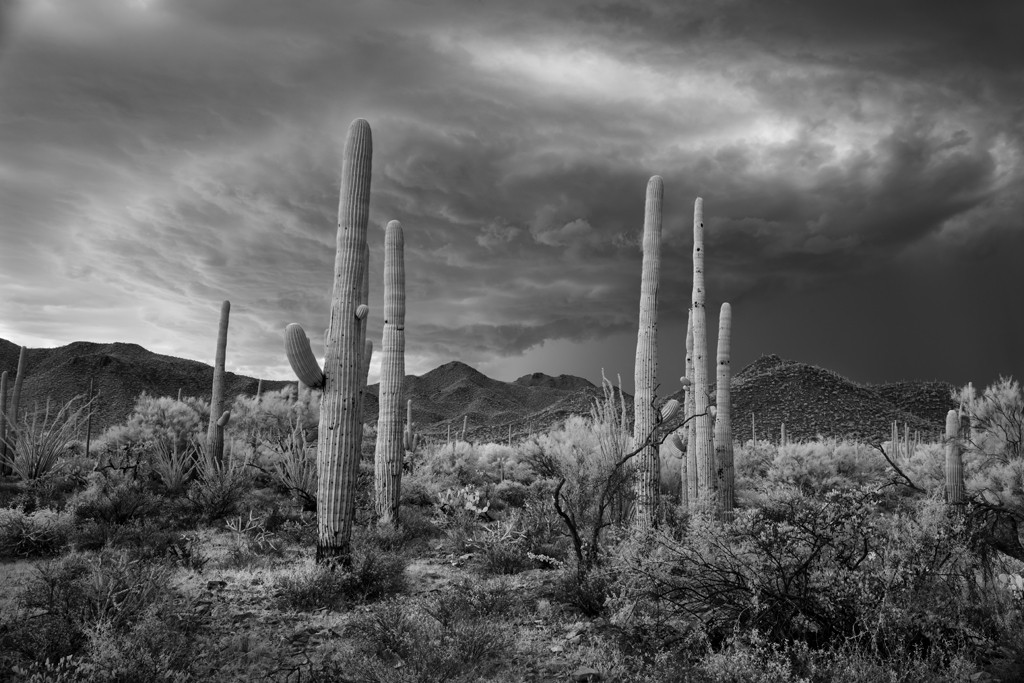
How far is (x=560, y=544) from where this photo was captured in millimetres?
10039

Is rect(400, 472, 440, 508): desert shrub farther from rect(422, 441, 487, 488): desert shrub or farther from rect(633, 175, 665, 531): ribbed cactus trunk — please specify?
rect(633, 175, 665, 531): ribbed cactus trunk

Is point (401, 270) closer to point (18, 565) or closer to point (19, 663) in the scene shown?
point (18, 565)

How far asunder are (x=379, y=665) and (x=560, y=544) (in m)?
5.36

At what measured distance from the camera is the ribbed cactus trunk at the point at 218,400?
16141 millimetres

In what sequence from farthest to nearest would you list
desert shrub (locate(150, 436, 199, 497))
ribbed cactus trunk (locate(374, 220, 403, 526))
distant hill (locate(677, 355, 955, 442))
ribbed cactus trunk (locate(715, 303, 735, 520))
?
distant hill (locate(677, 355, 955, 442)) → ribbed cactus trunk (locate(715, 303, 735, 520)) → desert shrub (locate(150, 436, 199, 497)) → ribbed cactus trunk (locate(374, 220, 403, 526))

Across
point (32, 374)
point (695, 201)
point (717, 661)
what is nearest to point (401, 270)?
point (695, 201)

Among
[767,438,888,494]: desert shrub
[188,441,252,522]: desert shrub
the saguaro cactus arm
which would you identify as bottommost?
[188,441,252,522]: desert shrub

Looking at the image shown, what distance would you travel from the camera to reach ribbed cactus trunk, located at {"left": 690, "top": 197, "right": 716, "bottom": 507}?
13.7 meters

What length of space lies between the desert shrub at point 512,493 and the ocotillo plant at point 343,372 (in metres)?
7.65

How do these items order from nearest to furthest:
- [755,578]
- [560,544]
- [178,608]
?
[755,578] < [178,608] < [560,544]

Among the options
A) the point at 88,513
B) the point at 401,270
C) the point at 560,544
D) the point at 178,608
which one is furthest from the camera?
the point at 401,270

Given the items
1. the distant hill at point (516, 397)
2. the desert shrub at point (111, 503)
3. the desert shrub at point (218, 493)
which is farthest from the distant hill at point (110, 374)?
the desert shrub at point (111, 503)

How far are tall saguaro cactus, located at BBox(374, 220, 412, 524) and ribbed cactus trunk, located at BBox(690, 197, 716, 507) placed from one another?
20.2 ft

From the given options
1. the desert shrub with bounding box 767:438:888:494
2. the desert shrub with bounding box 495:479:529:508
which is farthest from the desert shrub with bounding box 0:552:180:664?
the desert shrub with bounding box 767:438:888:494
